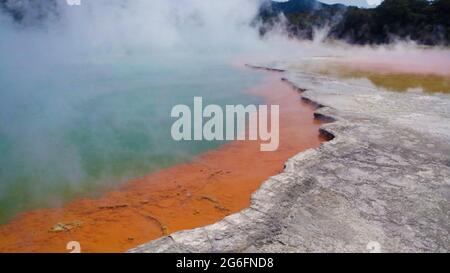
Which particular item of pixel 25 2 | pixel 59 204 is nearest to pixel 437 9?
pixel 59 204

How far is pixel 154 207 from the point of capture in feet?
16.7

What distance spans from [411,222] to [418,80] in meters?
10.5

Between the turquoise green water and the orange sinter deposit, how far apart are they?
1.22 feet

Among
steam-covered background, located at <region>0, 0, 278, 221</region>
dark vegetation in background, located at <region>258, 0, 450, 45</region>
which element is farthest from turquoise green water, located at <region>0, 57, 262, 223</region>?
dark vegetation in background, located at <region>258, 0, 450, 45</region>

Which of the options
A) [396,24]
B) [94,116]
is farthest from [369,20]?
[94,116]

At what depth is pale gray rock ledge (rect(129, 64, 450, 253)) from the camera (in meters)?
3.70

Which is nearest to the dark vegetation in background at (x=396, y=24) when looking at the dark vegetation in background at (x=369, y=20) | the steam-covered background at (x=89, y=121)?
the dark vegetation in background at (x=369, y=20)

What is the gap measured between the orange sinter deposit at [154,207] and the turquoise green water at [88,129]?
14.6 inches

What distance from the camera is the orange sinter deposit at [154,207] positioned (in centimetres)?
441

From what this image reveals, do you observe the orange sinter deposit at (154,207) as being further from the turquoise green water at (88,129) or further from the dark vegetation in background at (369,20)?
the dark vegetation in background at (369,20)
